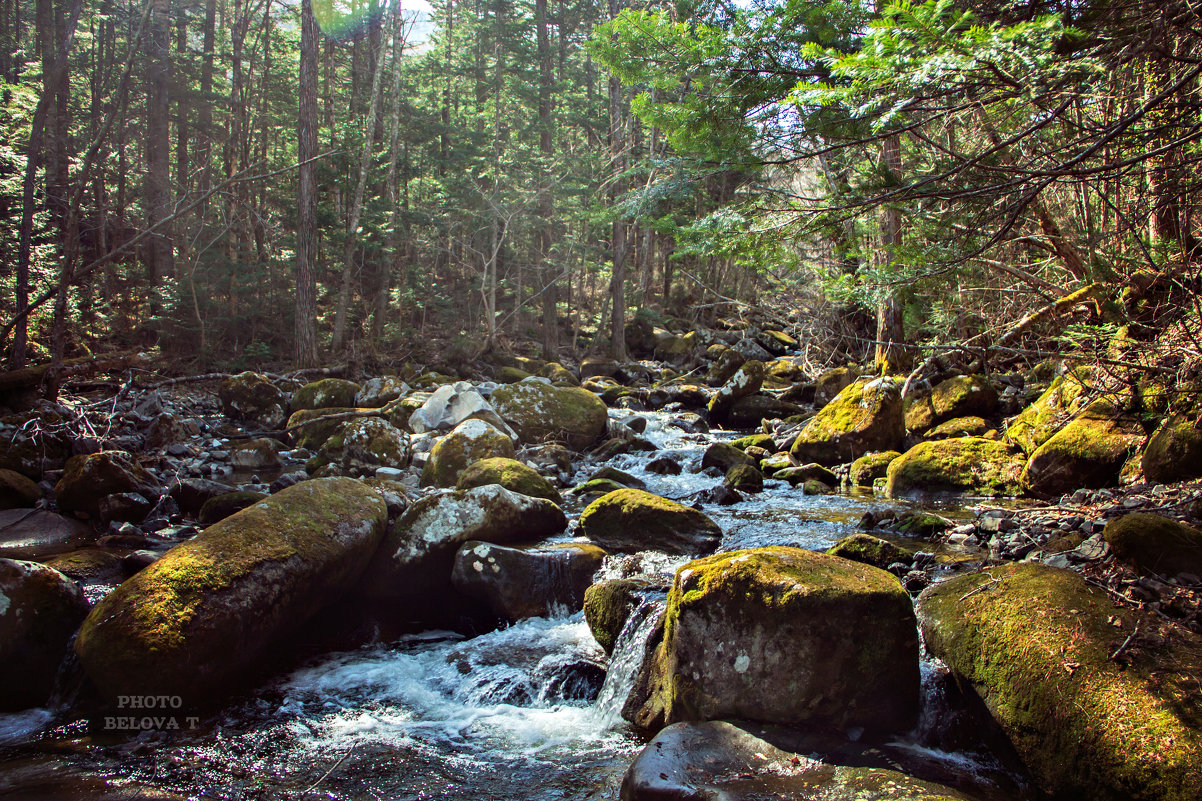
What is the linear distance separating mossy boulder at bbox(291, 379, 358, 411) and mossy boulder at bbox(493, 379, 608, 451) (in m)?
3.18

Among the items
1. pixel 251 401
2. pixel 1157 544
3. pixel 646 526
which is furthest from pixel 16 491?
pixel 1157 544

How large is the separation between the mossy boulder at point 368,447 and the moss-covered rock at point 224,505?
8.89 feet

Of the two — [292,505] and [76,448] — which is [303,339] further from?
[292,505]

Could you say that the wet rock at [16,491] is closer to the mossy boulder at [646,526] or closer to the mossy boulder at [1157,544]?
the mossy boulder at [646,526]

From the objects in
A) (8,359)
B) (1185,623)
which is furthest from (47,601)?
(8,359)

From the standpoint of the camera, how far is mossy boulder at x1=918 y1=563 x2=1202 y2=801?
2.54m

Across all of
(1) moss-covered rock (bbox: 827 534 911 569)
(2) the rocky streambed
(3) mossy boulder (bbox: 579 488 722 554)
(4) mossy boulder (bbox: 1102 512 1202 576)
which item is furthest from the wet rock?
(4) mossy boulder (bbox: 1102 512 1202 576)

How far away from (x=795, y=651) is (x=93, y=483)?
23.4 feet

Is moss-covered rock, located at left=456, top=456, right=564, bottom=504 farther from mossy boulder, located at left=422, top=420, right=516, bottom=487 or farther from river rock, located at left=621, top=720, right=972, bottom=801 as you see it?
river rock, located at left=621, top=720, right=972, bottom=801

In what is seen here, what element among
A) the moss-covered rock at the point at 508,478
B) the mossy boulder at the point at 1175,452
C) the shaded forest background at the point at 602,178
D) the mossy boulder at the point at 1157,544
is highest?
the shaded forest background at the point at 602,178

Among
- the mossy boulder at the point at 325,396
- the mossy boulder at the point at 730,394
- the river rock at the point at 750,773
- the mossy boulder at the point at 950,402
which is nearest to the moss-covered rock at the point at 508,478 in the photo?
the river rock at the point at 750,773

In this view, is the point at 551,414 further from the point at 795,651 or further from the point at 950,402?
the point at 795,651

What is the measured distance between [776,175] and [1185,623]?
19472mm

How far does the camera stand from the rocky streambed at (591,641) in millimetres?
3002
